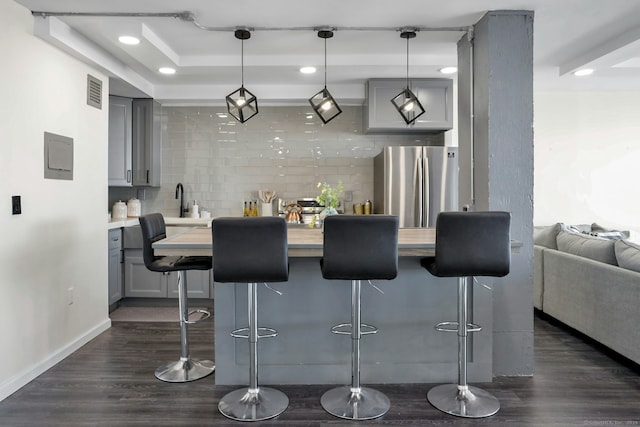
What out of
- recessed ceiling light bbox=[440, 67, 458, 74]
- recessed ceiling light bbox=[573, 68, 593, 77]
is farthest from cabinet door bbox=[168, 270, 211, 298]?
recessed ceiling light bbox=[573, 68, 593, 77]

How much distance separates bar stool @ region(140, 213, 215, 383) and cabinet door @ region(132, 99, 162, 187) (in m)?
2.08

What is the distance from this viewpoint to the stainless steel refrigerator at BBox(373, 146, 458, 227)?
4.40 m

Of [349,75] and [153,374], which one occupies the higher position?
[349,75]

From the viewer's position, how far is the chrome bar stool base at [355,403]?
236 cm

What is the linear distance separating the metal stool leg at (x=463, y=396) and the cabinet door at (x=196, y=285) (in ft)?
9.11

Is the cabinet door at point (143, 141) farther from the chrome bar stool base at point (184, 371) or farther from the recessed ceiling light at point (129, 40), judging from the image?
the chrome bar stool base at point (184, 371)

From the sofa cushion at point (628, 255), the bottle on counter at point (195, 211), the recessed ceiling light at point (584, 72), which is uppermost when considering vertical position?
the recessed ceiling light at point (584, 72)

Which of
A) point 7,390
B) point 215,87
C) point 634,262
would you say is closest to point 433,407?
point 634,262

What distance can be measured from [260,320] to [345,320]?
55cm

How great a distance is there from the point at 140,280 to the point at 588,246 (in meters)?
4.31

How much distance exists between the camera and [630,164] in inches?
200

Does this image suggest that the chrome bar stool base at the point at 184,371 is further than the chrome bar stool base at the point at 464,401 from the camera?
Yes

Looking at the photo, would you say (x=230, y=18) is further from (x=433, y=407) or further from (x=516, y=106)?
(x=433, y=407)

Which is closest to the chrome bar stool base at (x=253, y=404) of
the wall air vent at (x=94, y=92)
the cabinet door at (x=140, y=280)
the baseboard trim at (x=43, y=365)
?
the baseboard trim at (x=43, y=365)
